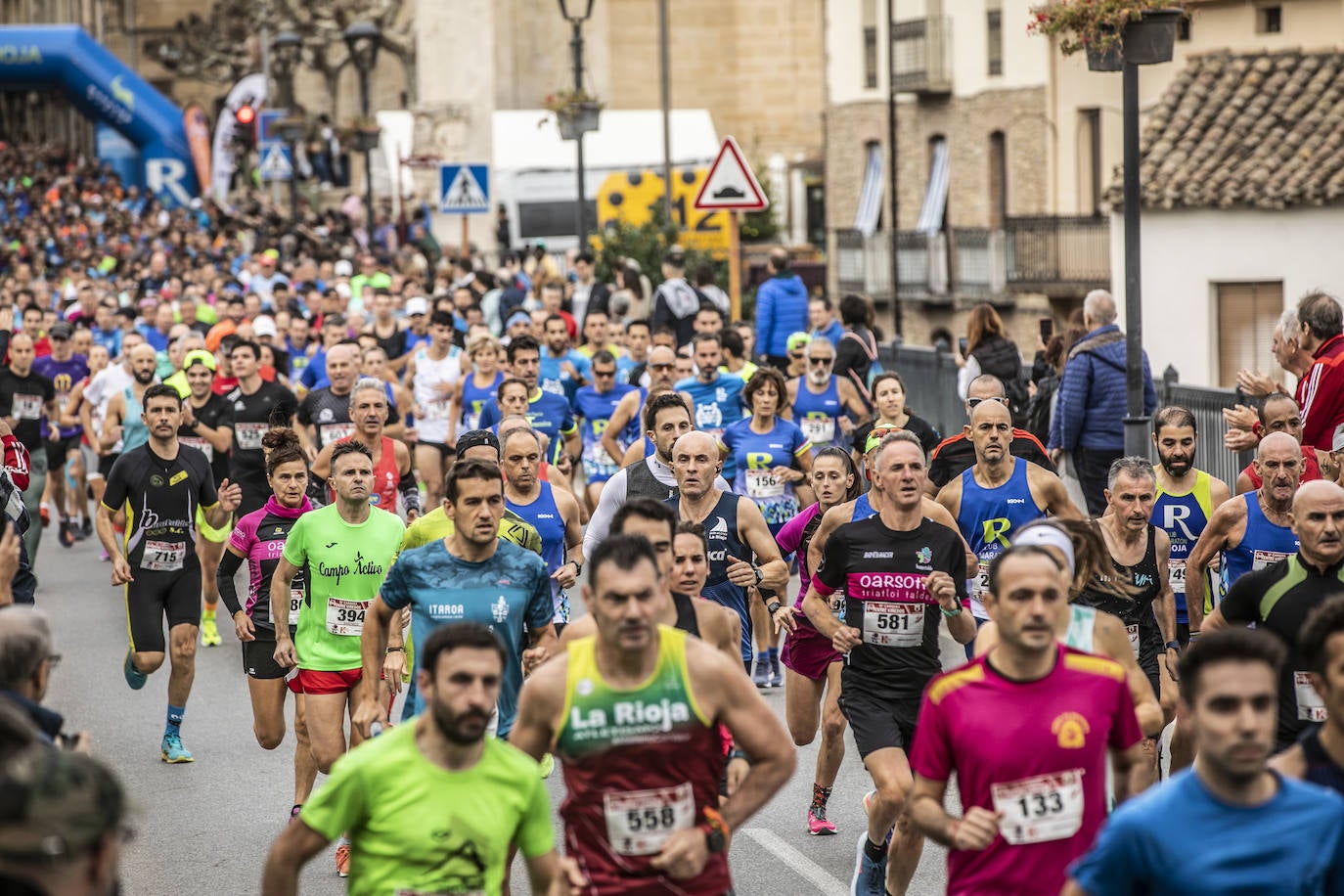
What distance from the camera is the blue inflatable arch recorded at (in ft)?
161

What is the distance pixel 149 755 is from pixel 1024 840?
6694 millimetres

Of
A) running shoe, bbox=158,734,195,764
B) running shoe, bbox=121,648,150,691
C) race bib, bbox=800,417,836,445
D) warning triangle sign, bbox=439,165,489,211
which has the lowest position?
running shoe, bbox=158,734,195,764

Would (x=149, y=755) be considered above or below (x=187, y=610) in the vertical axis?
below

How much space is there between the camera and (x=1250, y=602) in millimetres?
7234

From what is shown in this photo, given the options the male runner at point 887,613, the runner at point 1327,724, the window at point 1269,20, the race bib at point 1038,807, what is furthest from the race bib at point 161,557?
the window at point 1269,20

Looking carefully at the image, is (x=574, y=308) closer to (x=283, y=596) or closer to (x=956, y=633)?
(x=283, y=596)

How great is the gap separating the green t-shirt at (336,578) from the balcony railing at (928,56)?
102ft

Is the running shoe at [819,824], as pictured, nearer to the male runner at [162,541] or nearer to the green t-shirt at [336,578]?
the green t-shirt at [336,578]

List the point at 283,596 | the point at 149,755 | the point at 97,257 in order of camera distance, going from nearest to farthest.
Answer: the point at 283,596 < the point at 149,755 < the point at 97,257

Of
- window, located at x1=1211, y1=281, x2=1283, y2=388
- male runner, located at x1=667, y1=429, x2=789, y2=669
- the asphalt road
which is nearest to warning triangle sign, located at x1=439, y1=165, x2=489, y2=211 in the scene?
window, located at x1=1211, y1=281, x2=1283, y2=388

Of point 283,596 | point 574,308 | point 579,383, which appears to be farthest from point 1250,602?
point 574,308

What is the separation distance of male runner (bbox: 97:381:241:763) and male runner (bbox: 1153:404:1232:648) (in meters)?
4.80

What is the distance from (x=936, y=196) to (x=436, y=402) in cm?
2417

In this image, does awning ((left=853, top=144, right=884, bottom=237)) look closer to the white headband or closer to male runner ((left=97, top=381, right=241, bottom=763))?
male runner ((left=97, top=381, right=241, bottom=763))
